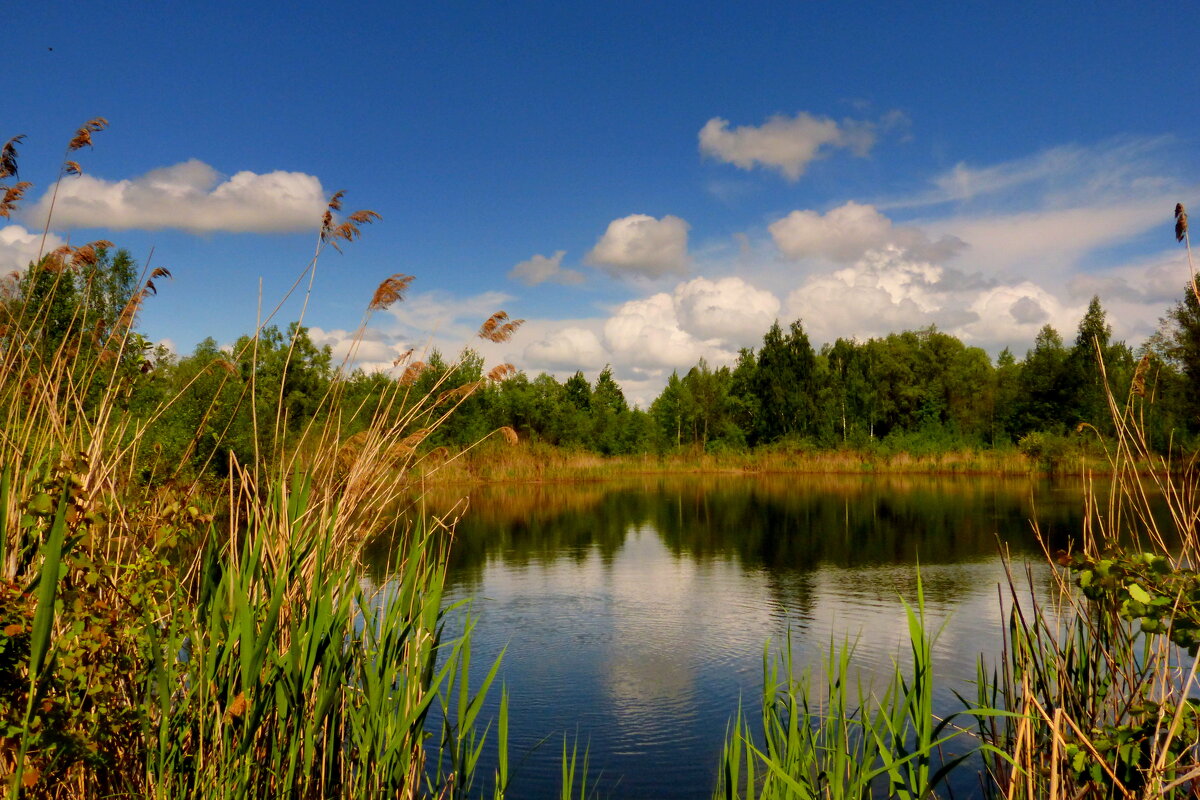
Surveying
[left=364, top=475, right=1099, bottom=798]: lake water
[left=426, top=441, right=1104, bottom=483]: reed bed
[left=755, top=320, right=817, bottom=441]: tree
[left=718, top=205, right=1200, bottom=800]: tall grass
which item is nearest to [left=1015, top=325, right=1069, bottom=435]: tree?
[left=426, top=441, right=1104, bottom=483]: reed bed

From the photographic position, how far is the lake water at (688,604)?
294 inches

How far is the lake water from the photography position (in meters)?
7.48

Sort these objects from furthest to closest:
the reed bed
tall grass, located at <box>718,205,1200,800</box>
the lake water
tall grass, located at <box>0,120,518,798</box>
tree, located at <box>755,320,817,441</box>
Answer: tree, located at <box>755,320,817,441</box>
the reed bed
the lake water
tall grass, located at <box>718,205,1200,800</box>
tall grass, located at <box>0,120,518,798</box>

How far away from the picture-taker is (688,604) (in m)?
12.9

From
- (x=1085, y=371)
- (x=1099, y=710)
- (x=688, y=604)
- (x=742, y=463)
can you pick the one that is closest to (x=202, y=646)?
(x=1099, y=710)

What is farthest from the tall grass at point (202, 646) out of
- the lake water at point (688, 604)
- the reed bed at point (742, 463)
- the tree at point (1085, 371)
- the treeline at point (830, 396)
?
the tree at point (1085, 371)

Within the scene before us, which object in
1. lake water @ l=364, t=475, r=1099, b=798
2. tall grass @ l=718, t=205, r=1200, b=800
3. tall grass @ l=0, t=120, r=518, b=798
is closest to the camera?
tall grass @ l=0, t=120, r=518, b=798

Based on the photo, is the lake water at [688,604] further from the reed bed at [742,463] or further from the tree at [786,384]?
the tree at [786,384]

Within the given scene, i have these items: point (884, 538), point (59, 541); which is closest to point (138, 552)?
point (59, 541)

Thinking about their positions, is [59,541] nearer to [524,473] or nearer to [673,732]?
[673,732]

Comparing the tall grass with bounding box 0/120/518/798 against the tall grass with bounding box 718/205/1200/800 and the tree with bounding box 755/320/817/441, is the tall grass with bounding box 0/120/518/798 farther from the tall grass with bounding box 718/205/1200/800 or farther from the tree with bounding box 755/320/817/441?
the tree with bounding box 755/320/817/441

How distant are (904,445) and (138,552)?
46.3 m

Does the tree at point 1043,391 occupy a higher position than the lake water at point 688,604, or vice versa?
the tree at point 1043,391

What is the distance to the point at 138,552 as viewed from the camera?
3.54 meters
